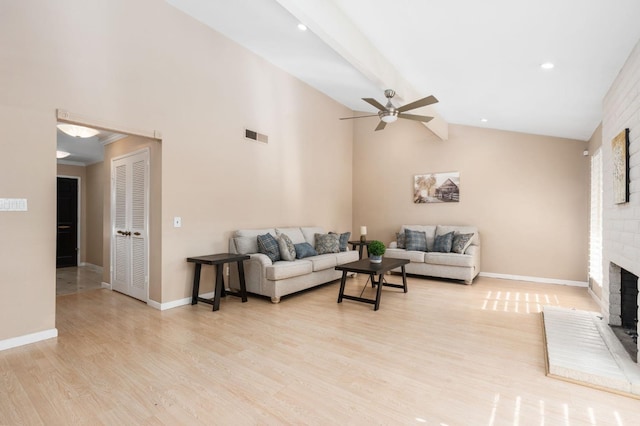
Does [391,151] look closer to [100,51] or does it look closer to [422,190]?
[422,190]

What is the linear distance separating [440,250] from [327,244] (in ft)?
7.01

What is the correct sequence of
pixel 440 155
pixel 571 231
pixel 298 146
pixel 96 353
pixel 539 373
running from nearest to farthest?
pixel 539 373
pixel 96 353
pixel 571 231
pixel 298 146
pixel 440 155

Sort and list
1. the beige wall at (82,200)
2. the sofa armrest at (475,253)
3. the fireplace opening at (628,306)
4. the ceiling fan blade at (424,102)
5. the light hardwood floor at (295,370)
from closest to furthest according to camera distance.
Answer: the light hardwood floor at (295,370)
the fireplace opening at (628,306)
the ceiling fan blade at (424,102)
the sofa armrest at (475,253)
the beige wall at (82,200)

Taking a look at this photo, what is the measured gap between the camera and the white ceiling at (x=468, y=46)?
255 centimetres

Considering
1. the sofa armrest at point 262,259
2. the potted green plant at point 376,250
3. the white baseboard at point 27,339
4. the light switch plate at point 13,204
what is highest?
the light switch plate at point 13,204

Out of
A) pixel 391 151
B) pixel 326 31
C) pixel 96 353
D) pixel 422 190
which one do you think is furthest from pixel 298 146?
pixel 96 353

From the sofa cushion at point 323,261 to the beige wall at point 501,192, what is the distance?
2.51 m

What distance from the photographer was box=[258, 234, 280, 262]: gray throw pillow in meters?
4.82

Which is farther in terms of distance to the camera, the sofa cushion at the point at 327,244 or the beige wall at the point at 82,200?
the beige wall at the point at 82,200

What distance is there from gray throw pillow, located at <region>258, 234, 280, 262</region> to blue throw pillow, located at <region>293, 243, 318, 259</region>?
0.42 meters

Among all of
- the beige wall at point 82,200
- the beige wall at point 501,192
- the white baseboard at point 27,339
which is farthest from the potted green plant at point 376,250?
the beige wall at point 82,200

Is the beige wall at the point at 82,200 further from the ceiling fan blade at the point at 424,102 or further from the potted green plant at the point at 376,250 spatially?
the ceiling fan blade at the point at 424,102

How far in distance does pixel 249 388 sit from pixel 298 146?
4782 mm

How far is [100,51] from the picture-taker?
3549mm
